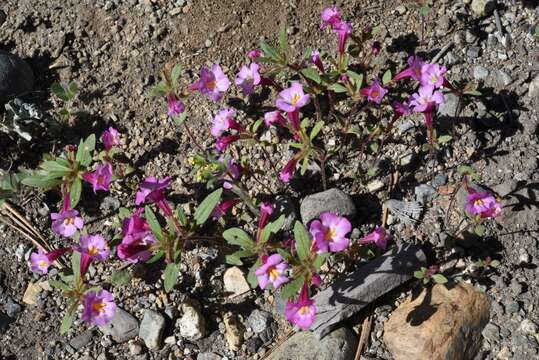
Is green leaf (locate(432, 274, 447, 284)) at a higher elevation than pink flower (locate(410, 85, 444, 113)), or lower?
lower

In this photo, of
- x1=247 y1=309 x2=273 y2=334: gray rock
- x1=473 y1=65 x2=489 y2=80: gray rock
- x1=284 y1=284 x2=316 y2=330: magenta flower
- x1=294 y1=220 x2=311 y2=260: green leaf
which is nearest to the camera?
x1=284 y1=284 x2=316 y2=330: magenta flower

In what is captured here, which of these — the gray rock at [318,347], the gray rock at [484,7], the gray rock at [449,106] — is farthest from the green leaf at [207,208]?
the gray rock at [484,7]

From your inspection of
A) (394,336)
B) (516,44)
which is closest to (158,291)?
(394,336)

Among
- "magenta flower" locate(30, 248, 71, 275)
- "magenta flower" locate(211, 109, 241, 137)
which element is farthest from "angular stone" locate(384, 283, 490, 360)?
"magenta flower" locate(30, 248, 71, 275)

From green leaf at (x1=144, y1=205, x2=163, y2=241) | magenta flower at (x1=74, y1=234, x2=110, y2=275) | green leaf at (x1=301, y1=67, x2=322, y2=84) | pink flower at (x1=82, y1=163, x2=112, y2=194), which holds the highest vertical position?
green leaf at (x1=301, y1=67, x2=322, y2=84)

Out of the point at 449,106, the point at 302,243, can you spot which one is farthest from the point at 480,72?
the point at 302,243

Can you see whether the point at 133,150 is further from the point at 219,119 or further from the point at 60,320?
the point at 60,320

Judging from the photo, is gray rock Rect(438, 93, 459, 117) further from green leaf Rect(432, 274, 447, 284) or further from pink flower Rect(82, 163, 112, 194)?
pink flower Rect(82, 163, 112, 194)
